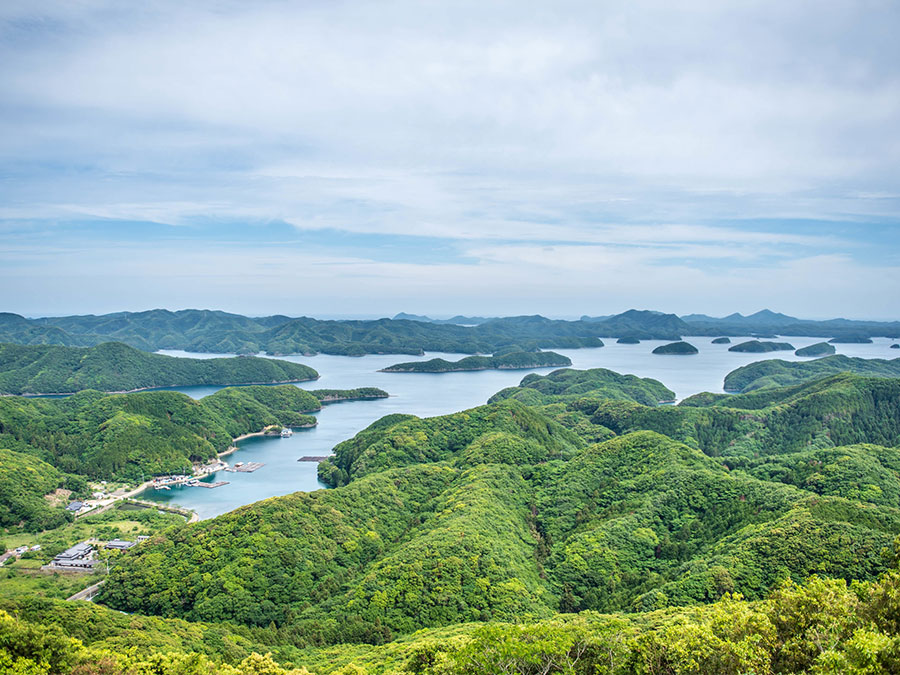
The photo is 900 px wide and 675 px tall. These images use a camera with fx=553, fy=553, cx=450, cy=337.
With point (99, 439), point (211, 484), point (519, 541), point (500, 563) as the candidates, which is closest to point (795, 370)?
point (519, 541)

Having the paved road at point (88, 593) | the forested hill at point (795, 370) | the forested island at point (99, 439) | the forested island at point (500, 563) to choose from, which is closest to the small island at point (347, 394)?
the forested island at point (99, 439)

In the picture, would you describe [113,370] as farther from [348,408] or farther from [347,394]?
[348,408]

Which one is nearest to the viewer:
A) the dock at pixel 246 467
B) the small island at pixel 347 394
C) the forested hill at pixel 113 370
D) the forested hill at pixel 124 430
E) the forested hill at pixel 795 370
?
the forested hill at pixel 124 430

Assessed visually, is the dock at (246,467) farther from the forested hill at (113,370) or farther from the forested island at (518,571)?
the forested hill at (113,370)

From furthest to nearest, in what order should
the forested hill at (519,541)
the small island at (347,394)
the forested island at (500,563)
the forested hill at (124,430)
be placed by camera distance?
the small island at (347,394)
the forested hill at (124,430)
the forested hill at (519,541)
the forested island at (500,563)

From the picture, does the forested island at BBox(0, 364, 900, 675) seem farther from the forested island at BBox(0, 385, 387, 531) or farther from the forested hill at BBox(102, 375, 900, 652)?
the forested island at BBox(0, 385, 387, 531)
